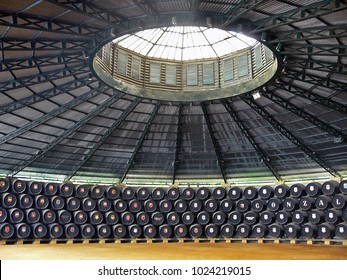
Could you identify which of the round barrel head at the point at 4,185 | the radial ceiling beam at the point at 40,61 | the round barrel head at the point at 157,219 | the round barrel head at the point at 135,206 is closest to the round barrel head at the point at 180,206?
the round barrel head at the point at 157,219

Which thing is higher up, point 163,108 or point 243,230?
point 163,108

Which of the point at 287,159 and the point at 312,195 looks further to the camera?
the point at 287,159

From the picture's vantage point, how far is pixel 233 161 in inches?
1208

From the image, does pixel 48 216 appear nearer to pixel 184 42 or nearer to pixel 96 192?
pixel 96 192

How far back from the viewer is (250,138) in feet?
90.7

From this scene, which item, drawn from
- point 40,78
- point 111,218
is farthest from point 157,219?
point 40,78

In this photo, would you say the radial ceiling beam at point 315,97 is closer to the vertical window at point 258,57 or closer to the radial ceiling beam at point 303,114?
the radial ceiling beam at point 303,114

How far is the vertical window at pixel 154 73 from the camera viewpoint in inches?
941

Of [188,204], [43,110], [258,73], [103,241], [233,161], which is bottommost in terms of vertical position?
[103,241]

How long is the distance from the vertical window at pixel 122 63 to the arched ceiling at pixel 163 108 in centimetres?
122

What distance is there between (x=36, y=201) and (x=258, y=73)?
52.7ft

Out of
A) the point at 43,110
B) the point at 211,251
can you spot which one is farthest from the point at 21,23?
the point at 211,251

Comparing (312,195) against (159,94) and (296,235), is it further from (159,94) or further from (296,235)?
(159,94)

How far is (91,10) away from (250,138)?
1480 centimetres
